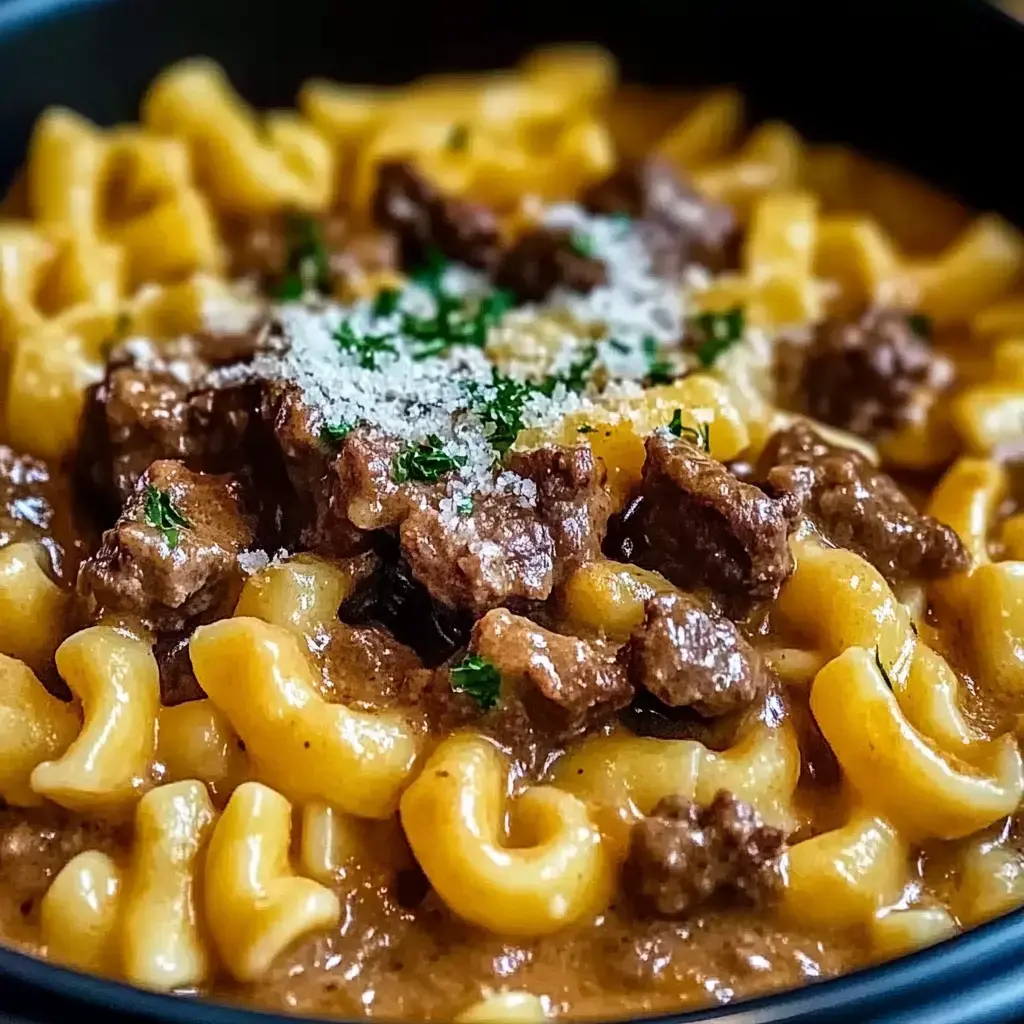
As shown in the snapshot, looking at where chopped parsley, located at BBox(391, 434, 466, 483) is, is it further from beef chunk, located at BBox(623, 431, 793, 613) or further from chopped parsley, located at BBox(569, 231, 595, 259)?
chopped parsley, located at BBox(569, 231, 595, 259)

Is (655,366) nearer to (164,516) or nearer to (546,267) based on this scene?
(546,267)

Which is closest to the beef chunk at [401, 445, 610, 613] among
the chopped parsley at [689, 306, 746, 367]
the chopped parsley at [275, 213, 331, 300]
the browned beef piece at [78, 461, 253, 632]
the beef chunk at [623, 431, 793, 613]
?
the beef chunk at [623, 431, 793, 613]

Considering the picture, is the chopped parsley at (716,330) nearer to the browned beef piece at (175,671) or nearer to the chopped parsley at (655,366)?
the chopped parsley at (655,366)

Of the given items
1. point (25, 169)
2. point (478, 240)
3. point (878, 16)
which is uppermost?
point (878, 16)

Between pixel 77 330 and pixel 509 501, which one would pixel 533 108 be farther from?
pixel 509 501

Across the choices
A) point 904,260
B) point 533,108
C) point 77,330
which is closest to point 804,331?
point 904,260
